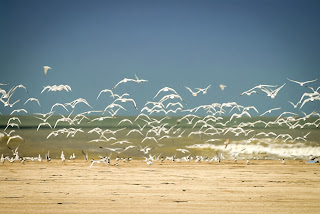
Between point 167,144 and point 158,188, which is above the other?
point 167,144

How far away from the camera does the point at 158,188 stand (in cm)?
474

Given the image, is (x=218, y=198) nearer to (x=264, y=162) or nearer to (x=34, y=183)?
(x=34, y=183)

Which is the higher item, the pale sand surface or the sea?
the sea

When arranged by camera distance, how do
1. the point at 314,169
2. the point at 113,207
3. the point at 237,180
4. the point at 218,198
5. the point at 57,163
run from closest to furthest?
the point at 113,207 < the point at 218,198 < the point at 237,180 < the point at 314,169 < the point at 57,163

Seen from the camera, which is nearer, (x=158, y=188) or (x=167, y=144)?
(x=158, y=188)

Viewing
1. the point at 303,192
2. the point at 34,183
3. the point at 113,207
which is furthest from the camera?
the point at 34,183

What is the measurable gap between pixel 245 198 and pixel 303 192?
77 centimetres

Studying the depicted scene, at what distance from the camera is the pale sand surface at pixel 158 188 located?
3840 millimetres

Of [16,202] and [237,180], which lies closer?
[16,202]

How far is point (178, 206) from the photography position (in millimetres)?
3916

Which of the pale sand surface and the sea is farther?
the sea

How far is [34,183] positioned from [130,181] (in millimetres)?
1143

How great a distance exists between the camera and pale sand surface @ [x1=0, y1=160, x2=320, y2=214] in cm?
384

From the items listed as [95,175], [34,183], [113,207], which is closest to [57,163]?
[95,175]
